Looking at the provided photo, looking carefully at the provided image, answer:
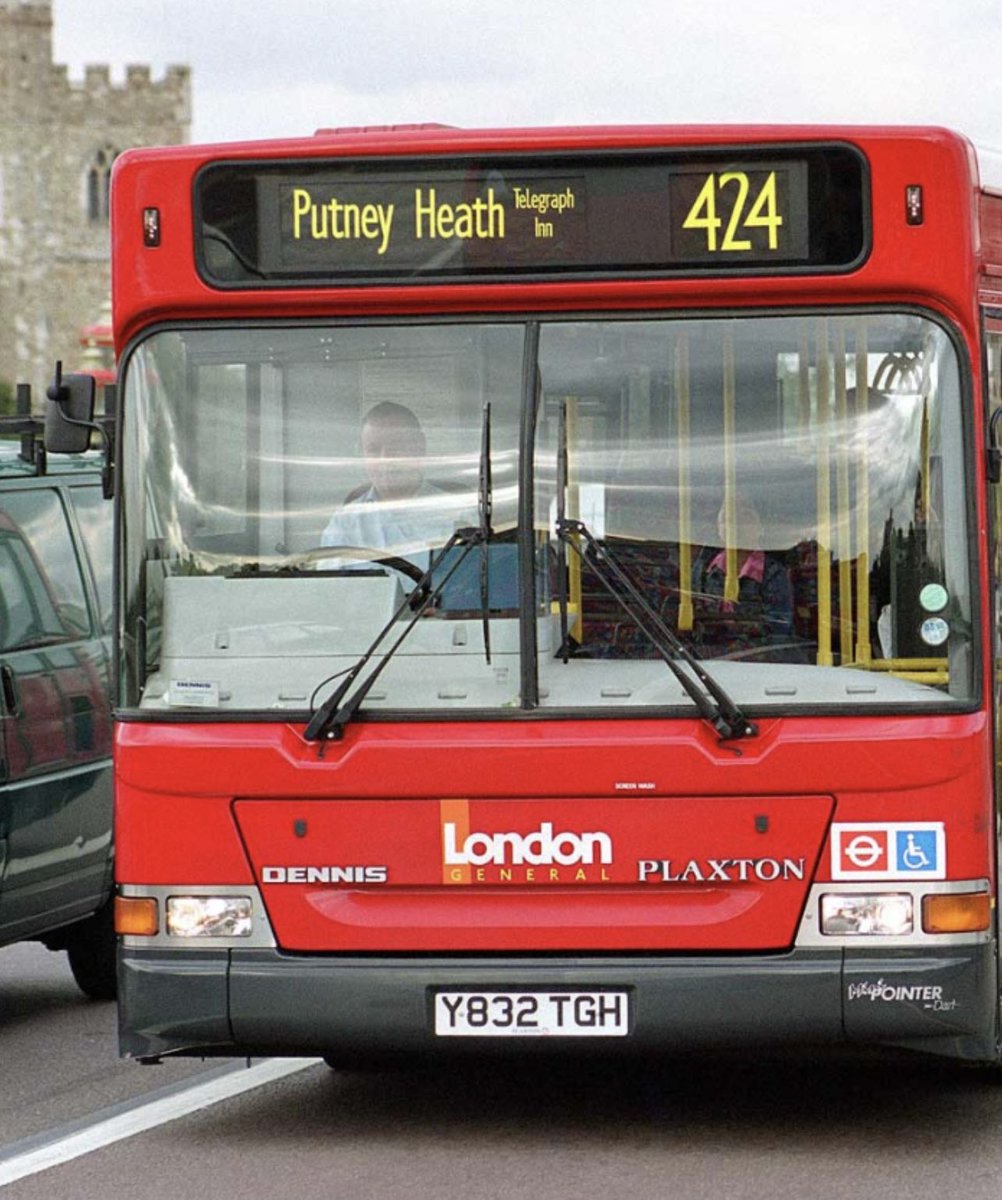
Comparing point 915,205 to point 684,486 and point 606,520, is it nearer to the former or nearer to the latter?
point 684,486

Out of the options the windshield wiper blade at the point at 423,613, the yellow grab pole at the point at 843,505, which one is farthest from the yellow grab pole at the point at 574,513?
the yellow grab pole at the point at 843,505

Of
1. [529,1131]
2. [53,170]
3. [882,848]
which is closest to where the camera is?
[882,848]

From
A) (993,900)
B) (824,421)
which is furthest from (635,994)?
(824,421)

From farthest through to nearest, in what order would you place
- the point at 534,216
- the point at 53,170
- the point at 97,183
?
the point at 97,183 → the point at 53,170 → the point at 534,216

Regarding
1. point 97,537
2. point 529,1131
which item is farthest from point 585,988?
point 97,537

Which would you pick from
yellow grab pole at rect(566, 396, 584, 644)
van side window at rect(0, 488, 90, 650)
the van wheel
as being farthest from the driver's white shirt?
the van wheel

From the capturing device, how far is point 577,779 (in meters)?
7.05

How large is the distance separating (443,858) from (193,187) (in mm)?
1847

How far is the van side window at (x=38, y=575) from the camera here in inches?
384

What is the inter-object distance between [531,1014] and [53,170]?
110493 millimetres

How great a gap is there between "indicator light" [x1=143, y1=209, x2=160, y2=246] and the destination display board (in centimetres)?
11

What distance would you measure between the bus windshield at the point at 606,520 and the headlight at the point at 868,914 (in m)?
0.48

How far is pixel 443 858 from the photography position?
7113mm

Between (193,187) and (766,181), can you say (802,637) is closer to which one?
(766,181)
